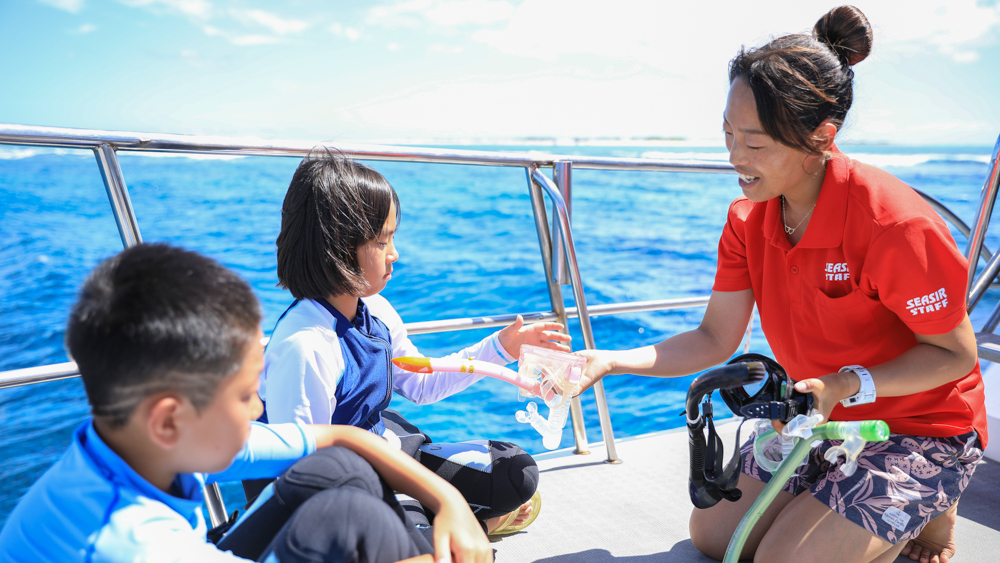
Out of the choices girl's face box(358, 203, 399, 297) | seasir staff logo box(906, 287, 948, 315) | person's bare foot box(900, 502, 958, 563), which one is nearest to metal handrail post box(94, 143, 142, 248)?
girl's face box(358, 203, 399, 297)

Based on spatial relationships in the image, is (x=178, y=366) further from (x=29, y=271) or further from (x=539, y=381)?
(x=29, y=271)

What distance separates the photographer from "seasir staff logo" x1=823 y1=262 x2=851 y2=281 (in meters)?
1.35

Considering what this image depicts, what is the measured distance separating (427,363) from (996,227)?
17.7 m

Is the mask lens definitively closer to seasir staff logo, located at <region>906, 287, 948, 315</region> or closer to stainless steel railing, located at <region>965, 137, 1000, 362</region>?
seasir staff logo, located at <region>906, 287, 948, 315</region>

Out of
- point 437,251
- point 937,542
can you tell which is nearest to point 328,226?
point 937,542

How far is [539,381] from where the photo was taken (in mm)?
1438

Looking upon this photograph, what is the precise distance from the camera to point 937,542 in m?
1.50

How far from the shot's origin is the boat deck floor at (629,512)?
1559 millimetres

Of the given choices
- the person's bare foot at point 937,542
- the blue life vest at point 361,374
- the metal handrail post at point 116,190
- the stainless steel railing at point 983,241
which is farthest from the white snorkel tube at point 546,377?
the stainless steel railing at point 983,241

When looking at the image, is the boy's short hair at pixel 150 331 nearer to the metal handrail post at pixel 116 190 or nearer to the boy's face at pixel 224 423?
the boy's face at pixel 224 423

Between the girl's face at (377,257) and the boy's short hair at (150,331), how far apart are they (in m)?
0.54

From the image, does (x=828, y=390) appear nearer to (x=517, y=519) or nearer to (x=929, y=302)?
(x=929, y=302)

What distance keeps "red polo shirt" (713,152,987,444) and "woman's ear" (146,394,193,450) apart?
4.19 feet

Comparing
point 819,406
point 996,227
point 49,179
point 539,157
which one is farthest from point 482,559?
point 49,179
